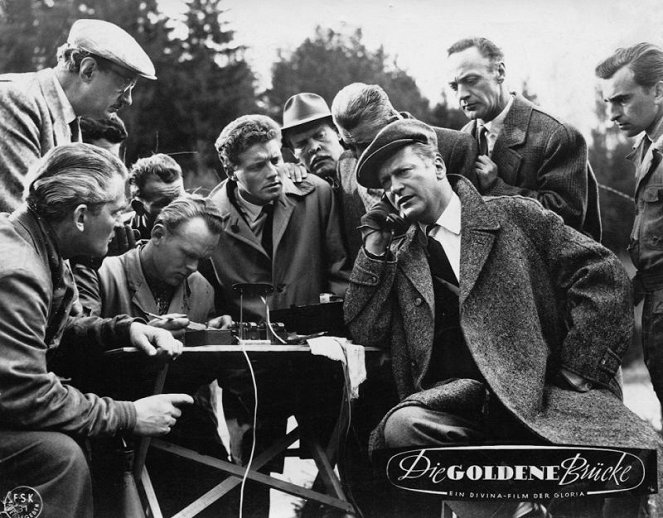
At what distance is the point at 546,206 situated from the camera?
3.97 m

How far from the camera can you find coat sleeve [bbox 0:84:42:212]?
3.63 meters

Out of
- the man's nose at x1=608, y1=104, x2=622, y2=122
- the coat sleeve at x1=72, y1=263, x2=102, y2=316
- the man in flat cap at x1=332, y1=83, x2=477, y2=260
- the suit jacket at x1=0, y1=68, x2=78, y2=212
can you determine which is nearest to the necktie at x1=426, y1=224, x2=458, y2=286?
the man in flat cap at x1=332, y1=83, x2=477, y2=260

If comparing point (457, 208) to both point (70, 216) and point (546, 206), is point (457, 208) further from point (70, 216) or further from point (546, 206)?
point (70, 216)

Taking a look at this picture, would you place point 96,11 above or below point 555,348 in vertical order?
above

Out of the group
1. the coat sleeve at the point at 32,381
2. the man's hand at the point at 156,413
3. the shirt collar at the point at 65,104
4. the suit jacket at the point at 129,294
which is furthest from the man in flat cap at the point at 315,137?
the coat sleeve at the point at 32,381

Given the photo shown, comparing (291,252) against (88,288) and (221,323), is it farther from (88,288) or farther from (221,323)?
(88,288)

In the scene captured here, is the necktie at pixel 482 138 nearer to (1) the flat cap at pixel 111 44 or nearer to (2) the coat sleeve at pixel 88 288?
(1) the flat cap at pixel 111 44

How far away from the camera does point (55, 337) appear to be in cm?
308

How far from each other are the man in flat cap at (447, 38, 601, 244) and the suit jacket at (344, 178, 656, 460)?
1.20 ft

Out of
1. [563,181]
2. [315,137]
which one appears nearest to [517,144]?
[563,181]

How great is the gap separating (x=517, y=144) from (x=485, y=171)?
22 centimetres

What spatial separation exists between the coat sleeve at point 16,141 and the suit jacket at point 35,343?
2.11 feet

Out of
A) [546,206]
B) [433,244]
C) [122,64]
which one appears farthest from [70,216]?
[546,206]

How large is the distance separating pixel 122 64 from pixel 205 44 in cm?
60
